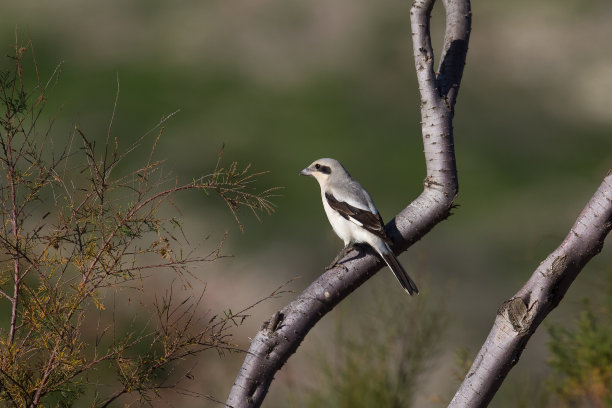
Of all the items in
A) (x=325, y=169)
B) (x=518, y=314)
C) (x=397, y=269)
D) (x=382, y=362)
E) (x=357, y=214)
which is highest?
A: (x=325, y=169)

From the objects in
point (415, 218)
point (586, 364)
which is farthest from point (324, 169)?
point (586, 364)

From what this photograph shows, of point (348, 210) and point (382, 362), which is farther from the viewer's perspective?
point (348, 210)

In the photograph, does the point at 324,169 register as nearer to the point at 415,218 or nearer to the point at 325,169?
the point at 325,169

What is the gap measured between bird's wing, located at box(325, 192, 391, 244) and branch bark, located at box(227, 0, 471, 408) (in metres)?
0.78

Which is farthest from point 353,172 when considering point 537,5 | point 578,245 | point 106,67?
point 578,245

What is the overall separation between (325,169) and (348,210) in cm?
59

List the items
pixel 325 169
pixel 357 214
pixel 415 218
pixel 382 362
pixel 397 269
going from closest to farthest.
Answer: pixel 415 218, pixel 397 269, pixel 382 362, pixel 357 214, pixel 325 169

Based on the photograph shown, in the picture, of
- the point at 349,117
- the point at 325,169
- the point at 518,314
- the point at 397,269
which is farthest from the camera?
the point at 349,117

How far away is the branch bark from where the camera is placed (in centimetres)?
321

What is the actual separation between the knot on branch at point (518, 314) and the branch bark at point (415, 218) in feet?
2.60

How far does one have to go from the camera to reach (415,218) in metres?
3.62

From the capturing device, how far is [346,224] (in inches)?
209

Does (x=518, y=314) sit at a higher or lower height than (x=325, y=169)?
lower

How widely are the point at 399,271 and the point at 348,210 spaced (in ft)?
2.94
